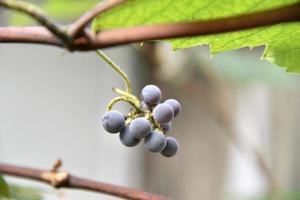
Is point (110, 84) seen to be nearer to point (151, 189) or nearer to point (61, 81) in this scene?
point (61, 81)

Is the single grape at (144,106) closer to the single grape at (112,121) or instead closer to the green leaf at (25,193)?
the single grape at (112,121)

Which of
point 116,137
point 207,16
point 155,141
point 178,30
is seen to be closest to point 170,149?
point 155,141

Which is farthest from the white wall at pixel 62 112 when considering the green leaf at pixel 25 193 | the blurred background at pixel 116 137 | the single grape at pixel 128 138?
the single grape at pixel 128 138

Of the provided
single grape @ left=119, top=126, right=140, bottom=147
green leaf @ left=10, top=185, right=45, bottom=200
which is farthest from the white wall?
single grape @ left=119, top=126, right=140, bottom=147

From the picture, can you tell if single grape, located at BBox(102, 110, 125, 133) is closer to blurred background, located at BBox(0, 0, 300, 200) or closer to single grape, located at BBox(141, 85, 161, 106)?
single grape, located at BBox(141, 85, 161, 106)

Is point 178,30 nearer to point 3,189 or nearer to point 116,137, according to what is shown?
point 3,189

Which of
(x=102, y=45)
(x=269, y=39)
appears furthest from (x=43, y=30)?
(x=269, y=39)
